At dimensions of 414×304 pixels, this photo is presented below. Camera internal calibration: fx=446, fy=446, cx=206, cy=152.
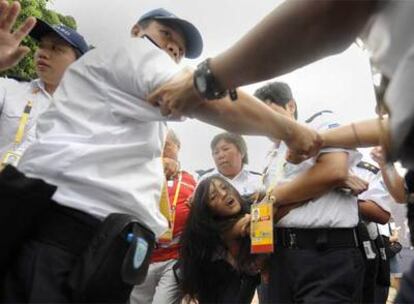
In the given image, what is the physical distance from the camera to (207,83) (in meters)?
1.34

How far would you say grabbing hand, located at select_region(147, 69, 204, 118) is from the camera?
143 centimetres

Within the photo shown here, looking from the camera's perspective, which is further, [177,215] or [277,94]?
[177,215]

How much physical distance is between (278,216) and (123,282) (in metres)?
1.38

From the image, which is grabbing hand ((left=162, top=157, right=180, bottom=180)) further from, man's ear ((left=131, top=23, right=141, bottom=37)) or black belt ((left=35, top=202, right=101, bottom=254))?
black belt ((left=35, top=202, right=101, bottom=254))

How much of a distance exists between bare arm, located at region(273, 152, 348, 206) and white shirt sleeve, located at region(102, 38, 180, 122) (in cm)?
116

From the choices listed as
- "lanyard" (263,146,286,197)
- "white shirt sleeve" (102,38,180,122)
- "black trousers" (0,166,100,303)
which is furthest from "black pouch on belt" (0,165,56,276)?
"lanyard" (263,146,286,197)

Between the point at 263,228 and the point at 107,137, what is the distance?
1271 mm

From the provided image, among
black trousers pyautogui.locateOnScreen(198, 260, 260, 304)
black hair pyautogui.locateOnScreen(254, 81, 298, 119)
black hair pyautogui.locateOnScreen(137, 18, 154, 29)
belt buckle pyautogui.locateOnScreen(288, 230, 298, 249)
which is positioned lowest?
black trousers pyautogui.locateOnScreen(198, 260, 260, 304)

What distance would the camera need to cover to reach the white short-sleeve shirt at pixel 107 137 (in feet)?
4.69

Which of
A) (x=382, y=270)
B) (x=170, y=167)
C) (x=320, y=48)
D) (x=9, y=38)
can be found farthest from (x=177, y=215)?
(x=320, y=48)

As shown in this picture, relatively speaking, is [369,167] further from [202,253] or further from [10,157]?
[10,157]

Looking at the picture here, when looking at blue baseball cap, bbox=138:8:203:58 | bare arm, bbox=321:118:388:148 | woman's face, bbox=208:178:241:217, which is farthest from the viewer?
woman's face, bbox=208:178:241:217

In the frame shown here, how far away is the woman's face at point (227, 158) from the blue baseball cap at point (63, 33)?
222 centimetres

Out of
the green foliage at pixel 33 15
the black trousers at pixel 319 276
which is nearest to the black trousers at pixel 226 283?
the black trousers at pixel 319 276
